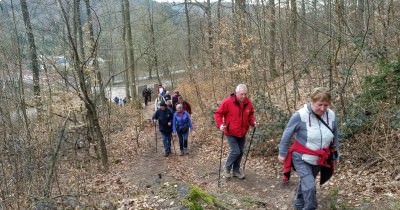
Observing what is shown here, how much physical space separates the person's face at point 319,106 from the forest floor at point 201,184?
5.97 feet

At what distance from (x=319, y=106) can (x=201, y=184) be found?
15.2 feet

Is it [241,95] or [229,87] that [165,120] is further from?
[229,87]

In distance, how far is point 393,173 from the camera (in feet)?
22.3

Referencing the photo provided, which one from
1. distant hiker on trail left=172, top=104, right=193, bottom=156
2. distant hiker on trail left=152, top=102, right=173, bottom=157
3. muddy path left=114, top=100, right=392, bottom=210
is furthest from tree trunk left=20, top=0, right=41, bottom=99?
distant hiker on trail left=172, top=104, right=193, bottom=156

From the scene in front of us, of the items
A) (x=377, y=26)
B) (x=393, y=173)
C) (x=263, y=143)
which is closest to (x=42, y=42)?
(x=263, y=143)

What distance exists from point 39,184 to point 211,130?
7919mm

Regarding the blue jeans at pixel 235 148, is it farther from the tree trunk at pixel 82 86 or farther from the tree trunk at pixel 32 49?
the tree trunk at pixel 32 49

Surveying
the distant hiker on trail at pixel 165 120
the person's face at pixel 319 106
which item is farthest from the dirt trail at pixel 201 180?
the person's face at pixel 319 106

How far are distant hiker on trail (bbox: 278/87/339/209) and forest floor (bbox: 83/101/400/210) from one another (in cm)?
113

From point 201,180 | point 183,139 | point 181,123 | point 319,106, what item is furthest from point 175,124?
point 319,106

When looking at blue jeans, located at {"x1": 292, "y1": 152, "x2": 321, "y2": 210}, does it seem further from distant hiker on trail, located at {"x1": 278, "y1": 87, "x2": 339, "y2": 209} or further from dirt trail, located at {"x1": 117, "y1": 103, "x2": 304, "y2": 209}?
dirt trail, located at {"x1": 117, "y1": 103, "x2": 304, "y2": 209}

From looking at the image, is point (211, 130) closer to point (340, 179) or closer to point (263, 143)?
point (263, 143)

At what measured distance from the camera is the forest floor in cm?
629

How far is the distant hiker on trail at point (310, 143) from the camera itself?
16.8ft
